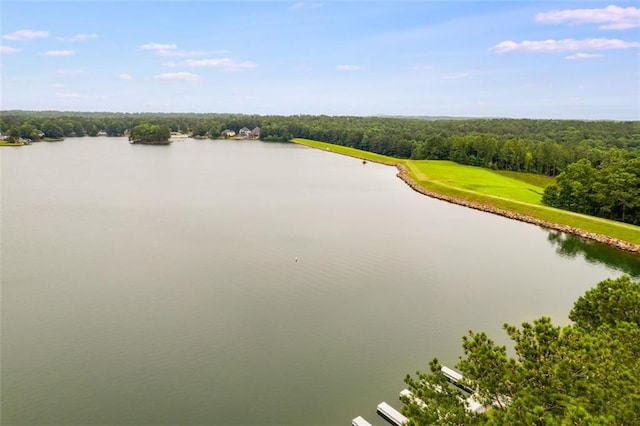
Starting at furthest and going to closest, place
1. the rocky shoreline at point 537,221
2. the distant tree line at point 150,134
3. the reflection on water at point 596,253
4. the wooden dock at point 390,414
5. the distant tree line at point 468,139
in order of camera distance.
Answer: the distant tree line at point 150,134 < the distant tree line at point 468,139 < the rocky shoreline at point 537,221 < the reflection on water at point 596,253 < the wooden dock at point 390,414

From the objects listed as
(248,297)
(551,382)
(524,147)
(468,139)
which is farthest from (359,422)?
(468,139)

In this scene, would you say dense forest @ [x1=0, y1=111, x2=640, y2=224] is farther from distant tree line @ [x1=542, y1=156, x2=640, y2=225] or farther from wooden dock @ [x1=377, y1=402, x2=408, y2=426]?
wooden dock @ [x1=377, y1=402, x2=408, y2=426]

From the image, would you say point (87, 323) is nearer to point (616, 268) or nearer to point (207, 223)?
point (207, 223)

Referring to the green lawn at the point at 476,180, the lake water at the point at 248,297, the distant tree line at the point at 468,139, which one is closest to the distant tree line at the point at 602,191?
the green lawn at the point at 476,180

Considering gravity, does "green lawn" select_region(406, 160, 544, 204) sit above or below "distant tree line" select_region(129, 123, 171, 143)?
below

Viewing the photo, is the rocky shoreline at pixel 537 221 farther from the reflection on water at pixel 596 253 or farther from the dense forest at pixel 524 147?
the dense forest at pixel 524 147

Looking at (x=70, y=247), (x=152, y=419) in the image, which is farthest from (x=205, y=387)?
(x=70, y=247)

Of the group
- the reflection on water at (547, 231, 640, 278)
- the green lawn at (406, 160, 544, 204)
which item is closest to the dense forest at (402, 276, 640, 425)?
the reflection on water at (547, 231, 640, 278)

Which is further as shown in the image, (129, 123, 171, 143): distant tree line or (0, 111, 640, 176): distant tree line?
(129, 123, 171, 143): distant tree line

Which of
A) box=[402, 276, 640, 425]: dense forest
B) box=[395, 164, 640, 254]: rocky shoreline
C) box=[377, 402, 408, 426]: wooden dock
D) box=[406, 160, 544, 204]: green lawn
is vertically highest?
box=[402, 276, 640, 425]: dense forest
